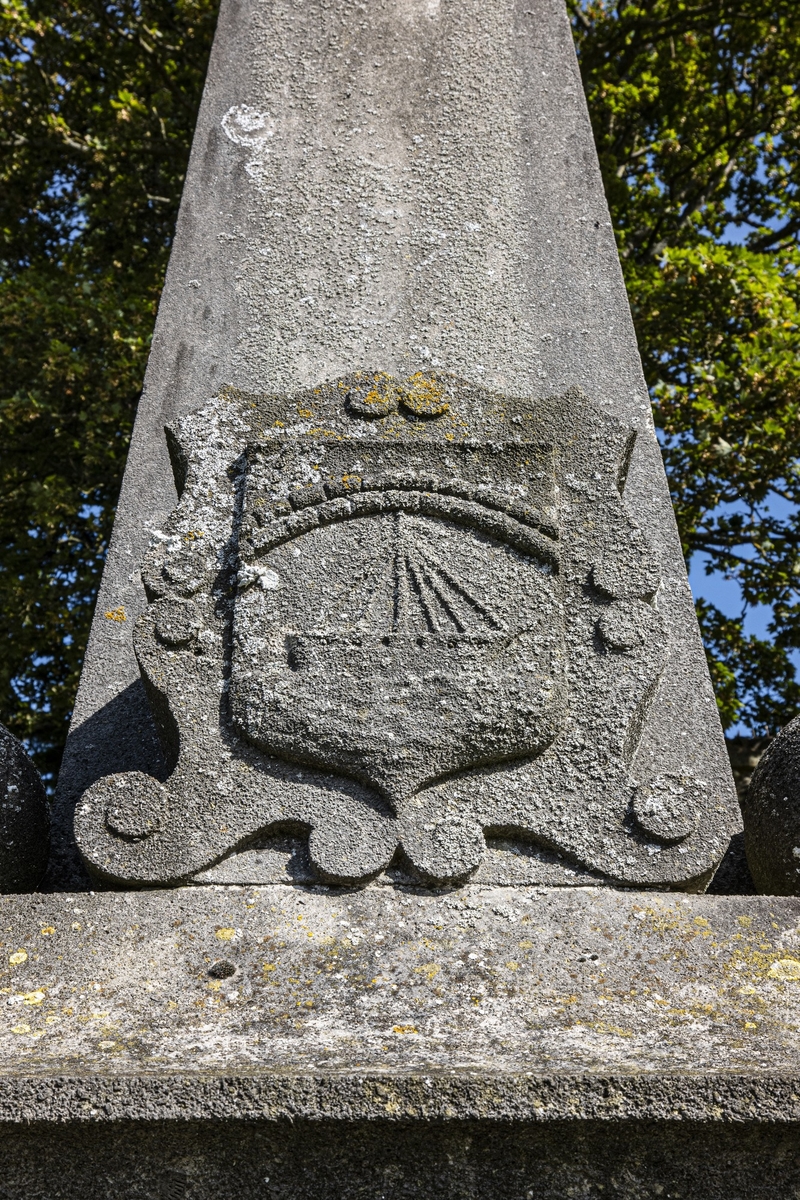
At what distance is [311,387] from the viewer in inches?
114

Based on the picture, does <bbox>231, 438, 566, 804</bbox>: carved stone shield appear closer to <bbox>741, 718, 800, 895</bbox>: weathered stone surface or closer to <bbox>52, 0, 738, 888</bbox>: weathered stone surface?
<bbox>52, 0, 738, 888</bbox>: weathered stone surface

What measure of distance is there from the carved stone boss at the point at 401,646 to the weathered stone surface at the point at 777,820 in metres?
0.11

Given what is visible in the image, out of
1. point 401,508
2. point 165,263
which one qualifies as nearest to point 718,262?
point 165,263

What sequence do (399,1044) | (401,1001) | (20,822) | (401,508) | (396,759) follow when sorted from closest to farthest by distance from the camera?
(399,1044) → (401,1001) → (396,759) → (20,822) → (401,508)

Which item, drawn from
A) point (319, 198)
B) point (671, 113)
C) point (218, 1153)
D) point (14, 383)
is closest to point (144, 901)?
point (218, 1153)

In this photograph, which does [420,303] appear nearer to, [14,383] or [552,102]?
[552,102]

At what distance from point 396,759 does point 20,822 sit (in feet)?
2.57

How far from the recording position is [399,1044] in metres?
1.78

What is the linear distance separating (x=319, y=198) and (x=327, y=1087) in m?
2.48

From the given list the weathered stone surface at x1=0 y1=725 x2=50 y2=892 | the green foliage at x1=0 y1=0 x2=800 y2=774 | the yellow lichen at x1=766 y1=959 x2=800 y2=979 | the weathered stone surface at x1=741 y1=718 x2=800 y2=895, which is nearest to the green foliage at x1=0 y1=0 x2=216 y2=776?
the green foliage at x1=0 y1=0 x2=800 y2=774

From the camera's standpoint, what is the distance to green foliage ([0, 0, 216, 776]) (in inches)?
265

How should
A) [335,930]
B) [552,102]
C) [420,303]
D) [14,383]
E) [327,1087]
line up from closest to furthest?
[327,1087], [335,930], [420,303], [552,102], [14,383]

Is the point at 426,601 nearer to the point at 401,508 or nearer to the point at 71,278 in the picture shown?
the point at 401,508

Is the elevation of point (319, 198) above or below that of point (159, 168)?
below
